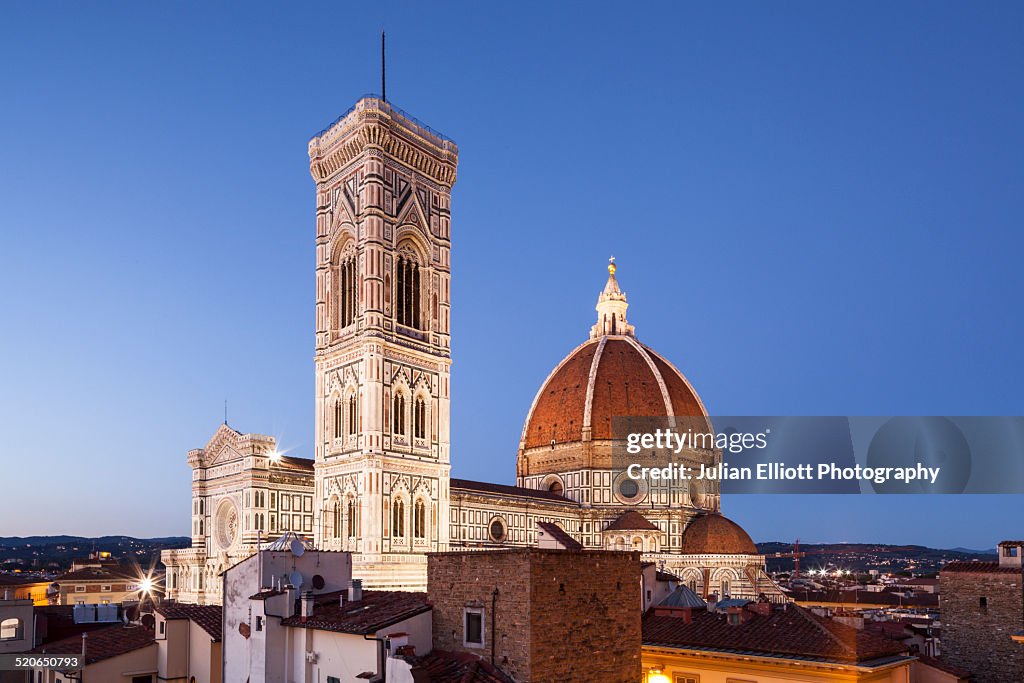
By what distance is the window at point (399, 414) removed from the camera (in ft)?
172

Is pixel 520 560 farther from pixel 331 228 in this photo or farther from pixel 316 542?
pixel 331 228

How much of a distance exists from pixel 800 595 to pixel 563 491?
20561 millimetres

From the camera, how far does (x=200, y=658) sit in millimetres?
23578

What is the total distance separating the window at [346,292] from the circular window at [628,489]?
99.7 ft

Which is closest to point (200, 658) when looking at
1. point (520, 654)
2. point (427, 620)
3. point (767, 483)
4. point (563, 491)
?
point (427, 620)

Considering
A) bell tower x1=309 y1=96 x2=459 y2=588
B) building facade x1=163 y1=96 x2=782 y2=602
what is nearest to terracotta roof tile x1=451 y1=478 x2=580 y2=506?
building facade x1=163 y1=96 x2=782 y2=602

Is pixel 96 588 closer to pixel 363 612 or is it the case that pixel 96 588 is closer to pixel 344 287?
pixel 344 287

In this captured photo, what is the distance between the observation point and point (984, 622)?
87.8 ft

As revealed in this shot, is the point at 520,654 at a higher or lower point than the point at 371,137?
lower

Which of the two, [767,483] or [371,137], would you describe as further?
[371,137]

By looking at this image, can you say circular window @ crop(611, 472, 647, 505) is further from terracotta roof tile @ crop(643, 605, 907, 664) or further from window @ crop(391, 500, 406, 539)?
terracotta roof tile @ crop(643, 605, 907, 664)

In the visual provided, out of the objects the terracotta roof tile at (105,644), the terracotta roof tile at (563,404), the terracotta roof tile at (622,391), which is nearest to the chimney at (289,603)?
the terracotta roof tile at (105,644)

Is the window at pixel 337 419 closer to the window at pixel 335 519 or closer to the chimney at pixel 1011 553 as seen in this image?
the window at pixel 335 519

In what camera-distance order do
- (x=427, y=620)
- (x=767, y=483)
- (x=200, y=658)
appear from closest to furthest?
(x=427, y=620) < (x=200, y=658) < (x=767, y=483)
